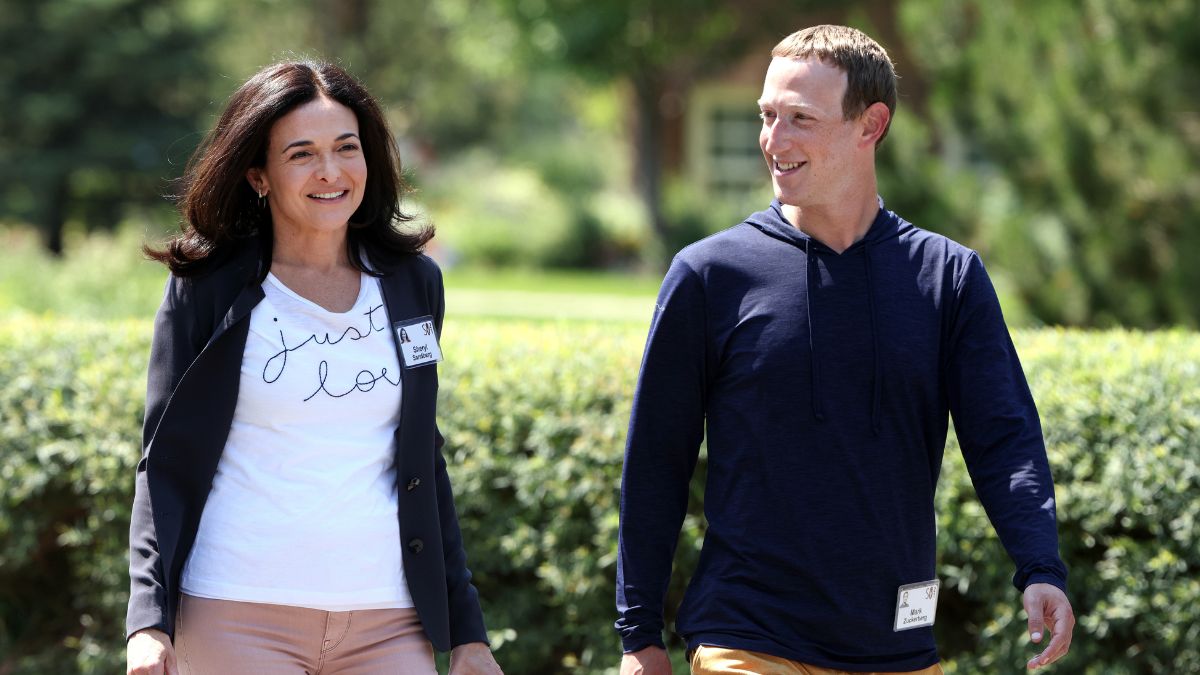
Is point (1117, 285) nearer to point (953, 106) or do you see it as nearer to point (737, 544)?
point (953, 106)

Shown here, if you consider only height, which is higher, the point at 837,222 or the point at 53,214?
the point at 837,222

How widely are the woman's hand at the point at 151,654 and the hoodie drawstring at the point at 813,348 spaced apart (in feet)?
4.44

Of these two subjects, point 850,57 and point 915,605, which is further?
point 850,57

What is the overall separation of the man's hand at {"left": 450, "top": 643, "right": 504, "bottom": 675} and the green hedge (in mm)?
1305

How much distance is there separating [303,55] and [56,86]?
2075 cm

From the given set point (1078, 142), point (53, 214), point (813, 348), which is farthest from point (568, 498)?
point (53, 214)

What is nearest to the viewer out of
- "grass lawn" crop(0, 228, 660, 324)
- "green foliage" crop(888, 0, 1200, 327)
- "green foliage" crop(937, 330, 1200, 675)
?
"green foliage" crop(937, 330, 1200, 675)

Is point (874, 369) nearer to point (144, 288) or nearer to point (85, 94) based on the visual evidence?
point (144, 288)

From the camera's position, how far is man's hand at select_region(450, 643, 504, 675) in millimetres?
3064

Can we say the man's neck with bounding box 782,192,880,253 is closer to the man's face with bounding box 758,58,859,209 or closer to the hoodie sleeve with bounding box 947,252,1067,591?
the man's face with bounding box 758,58,859,209

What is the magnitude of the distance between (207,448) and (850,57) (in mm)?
1551

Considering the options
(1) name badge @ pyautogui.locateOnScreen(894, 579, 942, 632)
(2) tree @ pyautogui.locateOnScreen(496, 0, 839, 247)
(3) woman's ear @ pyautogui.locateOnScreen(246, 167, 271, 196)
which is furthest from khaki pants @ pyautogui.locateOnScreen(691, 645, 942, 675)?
(2) tree @ pyautogui.locateOnScreen(496, 0, 839, 247)

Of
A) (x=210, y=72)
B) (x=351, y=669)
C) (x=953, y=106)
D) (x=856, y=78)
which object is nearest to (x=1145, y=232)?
(x=953, y=106)

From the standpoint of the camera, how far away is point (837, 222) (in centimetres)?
297
